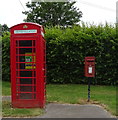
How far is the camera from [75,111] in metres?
6.35

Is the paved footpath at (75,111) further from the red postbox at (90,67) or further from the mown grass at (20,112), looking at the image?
the red postbox at (90,67)

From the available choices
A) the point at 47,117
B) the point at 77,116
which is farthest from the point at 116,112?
the point at 47,117

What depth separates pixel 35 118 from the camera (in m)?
5.64

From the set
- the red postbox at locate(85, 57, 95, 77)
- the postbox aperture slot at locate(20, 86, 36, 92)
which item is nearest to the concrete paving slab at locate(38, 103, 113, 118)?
the postbox aperture slot at locate(20, 86, 36, 92)

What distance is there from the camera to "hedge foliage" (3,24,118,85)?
11.4 meters

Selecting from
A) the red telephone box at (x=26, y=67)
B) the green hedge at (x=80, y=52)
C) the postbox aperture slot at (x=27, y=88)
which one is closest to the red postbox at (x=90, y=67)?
the red telephone box at (x=26, y=67)

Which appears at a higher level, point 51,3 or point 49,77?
point 51,3

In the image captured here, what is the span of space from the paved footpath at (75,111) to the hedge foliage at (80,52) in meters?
4.73

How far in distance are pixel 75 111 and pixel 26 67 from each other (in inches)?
76.3

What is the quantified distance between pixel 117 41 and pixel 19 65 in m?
6.30

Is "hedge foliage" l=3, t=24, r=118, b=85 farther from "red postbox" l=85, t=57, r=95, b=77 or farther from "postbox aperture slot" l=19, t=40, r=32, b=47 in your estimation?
"postbox aperture slot" l=19, t=40, r=32, b=47

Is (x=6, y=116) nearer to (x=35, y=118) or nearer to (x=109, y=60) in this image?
(x=35, y=118)

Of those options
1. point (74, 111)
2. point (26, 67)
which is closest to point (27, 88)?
point (26, 67)

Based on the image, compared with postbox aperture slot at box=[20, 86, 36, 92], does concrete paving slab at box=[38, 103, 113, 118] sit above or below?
below
